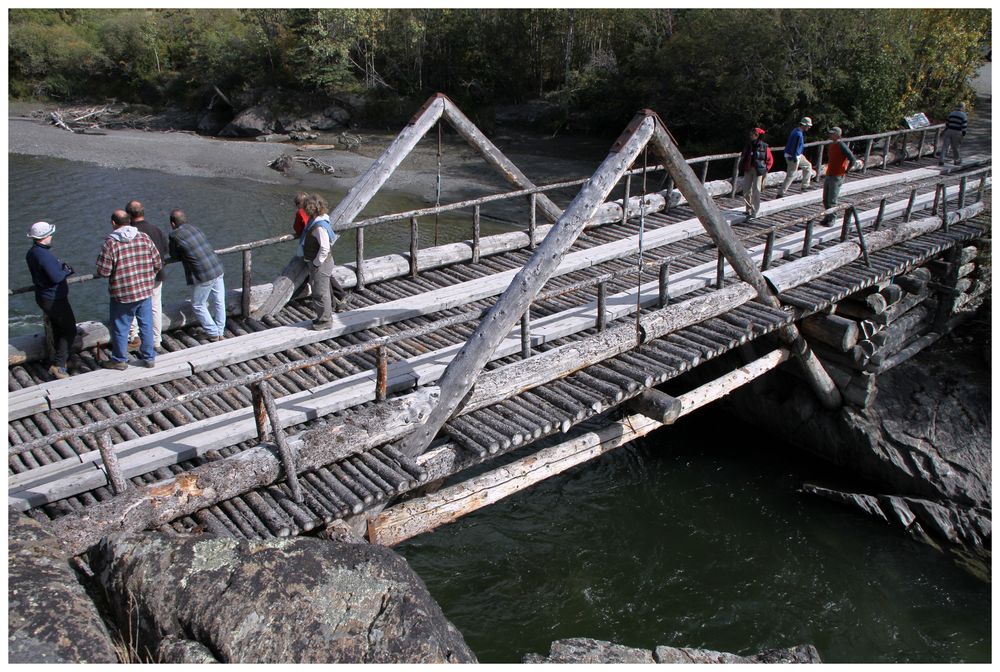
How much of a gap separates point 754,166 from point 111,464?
1061 centimetres

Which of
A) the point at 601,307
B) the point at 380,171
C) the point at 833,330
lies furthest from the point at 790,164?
the point at 380,171

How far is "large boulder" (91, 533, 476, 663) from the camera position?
450cm

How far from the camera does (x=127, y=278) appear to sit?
24.9 feet

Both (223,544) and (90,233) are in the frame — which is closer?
(223,544)

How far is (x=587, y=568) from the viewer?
418 inches

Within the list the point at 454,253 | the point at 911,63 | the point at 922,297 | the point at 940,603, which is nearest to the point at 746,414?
the point at 922,297

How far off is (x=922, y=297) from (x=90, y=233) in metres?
21.1

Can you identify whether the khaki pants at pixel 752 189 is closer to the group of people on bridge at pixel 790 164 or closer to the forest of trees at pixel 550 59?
the group of people on bridge at pixel 790 164

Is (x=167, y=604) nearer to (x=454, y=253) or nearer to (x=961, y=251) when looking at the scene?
(x=454, y=253)

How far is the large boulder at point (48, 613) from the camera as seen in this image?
4.02 metres

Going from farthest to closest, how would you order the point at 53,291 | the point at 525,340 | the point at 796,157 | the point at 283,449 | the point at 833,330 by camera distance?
the point at 796,157
the point at 833,330
the point at 525,340
the point at 53,291
the point at 283,449

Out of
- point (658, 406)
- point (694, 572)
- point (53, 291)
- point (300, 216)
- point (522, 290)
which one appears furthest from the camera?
point (694, 572)

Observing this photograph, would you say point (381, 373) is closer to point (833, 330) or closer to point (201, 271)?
point (201, 271)

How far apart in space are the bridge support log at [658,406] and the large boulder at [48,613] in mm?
6018
